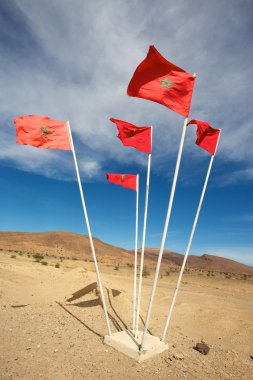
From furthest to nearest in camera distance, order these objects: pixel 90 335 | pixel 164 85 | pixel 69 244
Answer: pixel 69 244, pixel 90 335, pixel 164 85

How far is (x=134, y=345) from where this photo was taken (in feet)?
20.9

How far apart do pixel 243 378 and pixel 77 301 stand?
659cm

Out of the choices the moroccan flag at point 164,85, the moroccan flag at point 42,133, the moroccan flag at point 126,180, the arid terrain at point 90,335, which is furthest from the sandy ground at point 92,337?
the moroccan flag at point 164,85

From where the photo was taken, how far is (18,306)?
9867mm

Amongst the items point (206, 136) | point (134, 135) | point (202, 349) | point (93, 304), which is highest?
point (134, 135)

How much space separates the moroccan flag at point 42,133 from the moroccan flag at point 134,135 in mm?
1706

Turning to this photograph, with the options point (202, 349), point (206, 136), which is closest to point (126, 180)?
point (206, 136)

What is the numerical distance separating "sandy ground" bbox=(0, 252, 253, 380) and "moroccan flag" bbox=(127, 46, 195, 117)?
5048mm

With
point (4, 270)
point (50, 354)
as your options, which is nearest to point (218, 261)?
point (4, 270)

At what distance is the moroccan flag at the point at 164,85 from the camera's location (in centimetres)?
558

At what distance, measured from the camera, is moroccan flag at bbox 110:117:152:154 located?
784 cm

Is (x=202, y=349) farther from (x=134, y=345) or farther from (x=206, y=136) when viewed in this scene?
(x=206, y=136)

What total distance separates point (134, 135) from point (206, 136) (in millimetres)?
1911

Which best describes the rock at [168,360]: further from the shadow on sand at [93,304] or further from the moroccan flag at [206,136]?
the moroccan flag at [206,136]
